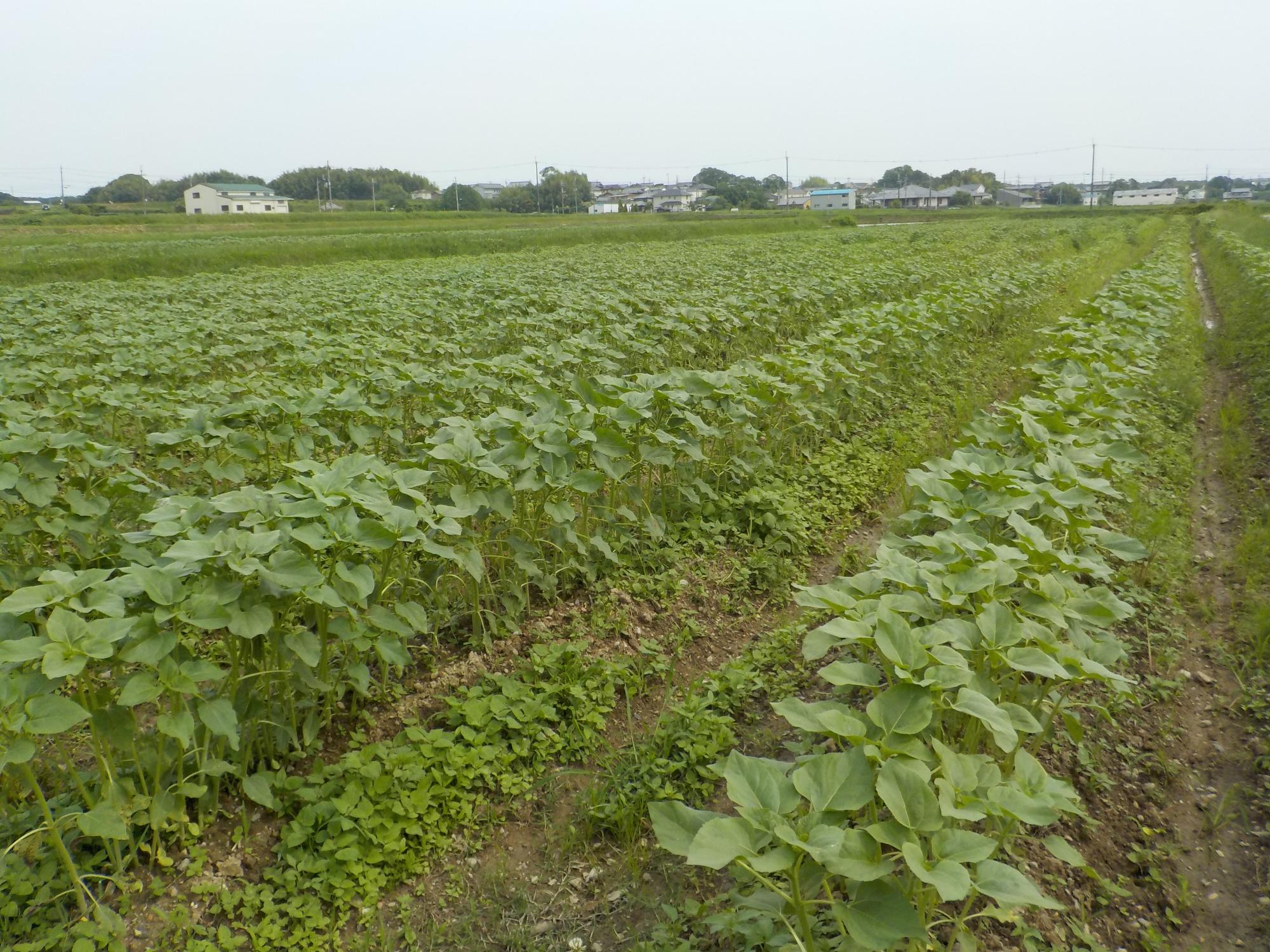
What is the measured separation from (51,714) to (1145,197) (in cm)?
10974

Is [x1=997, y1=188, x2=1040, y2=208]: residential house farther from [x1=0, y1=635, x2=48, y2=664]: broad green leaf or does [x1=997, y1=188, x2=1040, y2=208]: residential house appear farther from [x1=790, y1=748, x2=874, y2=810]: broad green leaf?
[x1=0, y1=635, x2=48, y2=664]: broad green leaf

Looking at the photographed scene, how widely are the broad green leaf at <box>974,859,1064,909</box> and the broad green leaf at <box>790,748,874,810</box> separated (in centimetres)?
27

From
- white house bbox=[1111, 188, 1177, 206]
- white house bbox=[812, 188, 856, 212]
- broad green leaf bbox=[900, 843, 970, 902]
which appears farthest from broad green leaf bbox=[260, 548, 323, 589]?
white house bbox=[1111, 188, 1177, 206]

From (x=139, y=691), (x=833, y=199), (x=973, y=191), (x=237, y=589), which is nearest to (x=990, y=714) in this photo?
(x=237, y=589)

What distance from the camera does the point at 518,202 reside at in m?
73.9

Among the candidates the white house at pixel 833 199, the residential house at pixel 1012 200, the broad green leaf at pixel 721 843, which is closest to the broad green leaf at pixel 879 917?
the broad green leaf at pixel 721 843

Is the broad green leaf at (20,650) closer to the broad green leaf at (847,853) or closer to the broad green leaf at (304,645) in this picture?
the broad green leaf at (304,645)

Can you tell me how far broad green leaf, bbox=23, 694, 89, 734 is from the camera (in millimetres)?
2045

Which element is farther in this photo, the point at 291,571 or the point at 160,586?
the point at 291,571

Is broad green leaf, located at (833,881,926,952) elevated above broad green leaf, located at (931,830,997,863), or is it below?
below

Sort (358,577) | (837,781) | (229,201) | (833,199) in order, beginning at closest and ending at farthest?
(837,781), (358,577), (229,201), (833,199)

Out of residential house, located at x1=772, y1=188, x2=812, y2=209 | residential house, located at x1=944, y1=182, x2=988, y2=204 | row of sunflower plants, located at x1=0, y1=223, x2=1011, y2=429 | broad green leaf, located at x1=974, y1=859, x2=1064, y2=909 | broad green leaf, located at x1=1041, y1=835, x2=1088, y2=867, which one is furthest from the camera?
residential house, located at x1=944, y1=182, x2=988, y2=204

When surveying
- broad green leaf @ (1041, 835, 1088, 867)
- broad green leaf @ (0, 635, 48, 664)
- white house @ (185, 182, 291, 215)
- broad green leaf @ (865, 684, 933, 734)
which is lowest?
broad green leaf @ (1041, 835, 1088, 867)

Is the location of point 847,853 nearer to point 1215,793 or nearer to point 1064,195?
point 1215,793
